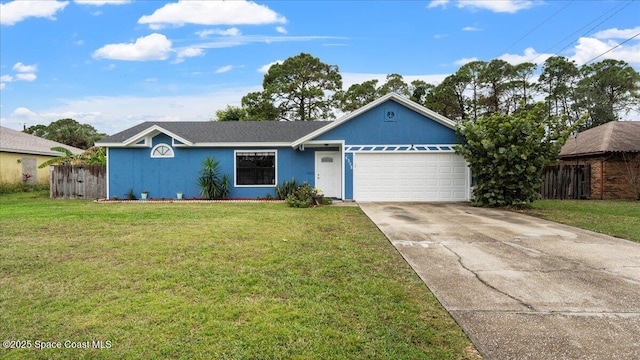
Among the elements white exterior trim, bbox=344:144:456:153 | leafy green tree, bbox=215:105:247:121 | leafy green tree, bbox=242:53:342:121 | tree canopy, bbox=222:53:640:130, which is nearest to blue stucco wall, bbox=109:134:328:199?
white exterior trim, bbox=344:144:456:153

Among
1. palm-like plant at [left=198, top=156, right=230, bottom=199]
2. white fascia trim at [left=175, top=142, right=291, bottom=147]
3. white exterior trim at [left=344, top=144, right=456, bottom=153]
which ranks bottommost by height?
palm-like plant at [left=198, top=156, right=230, bottom=199]

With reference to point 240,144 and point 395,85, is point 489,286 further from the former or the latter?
point 395,85

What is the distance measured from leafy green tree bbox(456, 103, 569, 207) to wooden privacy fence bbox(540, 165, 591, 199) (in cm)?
524

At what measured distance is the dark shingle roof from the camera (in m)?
15.4

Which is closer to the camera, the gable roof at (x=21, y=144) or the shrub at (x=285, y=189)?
the shrub at (x=285, y=189)

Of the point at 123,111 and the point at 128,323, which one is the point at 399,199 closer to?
the point at 128,323

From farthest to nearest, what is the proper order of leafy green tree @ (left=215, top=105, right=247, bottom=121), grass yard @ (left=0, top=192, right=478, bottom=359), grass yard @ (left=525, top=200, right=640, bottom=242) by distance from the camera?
leafy green tree @ (left=215, top=105, right=247, bottom=121) → grass yard @ (left=525, top=200, right=640, bottom=242) → grass yard @ (left=0, top=192, right=478, bottom=359)

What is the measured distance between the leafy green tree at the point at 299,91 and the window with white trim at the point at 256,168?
16.5 m

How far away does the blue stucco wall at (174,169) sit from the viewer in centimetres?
1523

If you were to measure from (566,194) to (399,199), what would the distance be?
8.09m

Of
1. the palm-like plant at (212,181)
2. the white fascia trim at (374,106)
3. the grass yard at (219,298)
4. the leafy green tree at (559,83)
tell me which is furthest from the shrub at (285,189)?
the leafy green tree at (559,83)

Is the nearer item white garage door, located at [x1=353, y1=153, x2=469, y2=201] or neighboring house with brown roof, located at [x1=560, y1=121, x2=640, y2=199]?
white garage door, located at [x1=353, y1=153, x2=469, y2=201]

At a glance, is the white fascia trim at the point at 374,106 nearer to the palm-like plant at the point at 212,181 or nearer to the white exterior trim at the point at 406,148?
the white exterior trim at the point at 406,148

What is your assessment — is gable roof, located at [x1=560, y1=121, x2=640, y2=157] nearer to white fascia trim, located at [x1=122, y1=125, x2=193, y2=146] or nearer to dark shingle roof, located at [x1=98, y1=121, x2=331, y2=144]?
dark shingle roof, located at [x1=98, y1=121, x2=331, y2=144]
